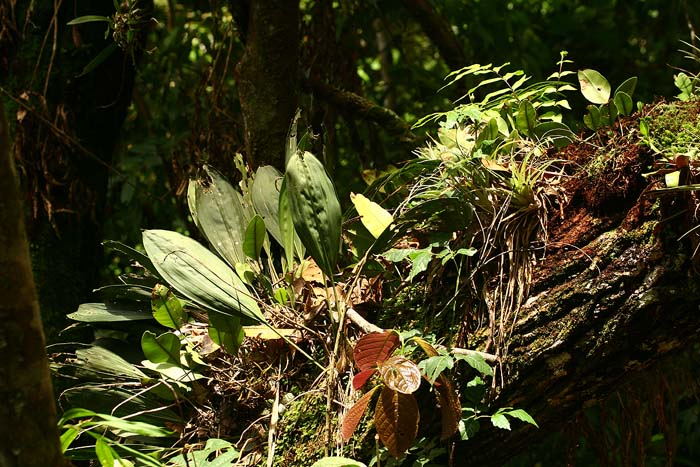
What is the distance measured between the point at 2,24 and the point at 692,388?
7.43 feet

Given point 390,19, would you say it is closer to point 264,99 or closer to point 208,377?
point 264,99

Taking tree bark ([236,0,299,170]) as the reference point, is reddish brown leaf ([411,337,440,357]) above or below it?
below

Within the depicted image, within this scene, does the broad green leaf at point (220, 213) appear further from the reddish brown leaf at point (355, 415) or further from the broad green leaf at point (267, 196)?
the reddish brown leaf at point (355, 415)

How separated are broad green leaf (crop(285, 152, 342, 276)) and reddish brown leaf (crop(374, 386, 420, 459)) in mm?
325

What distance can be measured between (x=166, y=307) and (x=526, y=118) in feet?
2.88

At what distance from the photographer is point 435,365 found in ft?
4.57

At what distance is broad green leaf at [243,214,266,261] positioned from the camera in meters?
1.67

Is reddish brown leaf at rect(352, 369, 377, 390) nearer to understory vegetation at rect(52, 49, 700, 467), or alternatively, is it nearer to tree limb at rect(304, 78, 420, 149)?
understory vegetation at rect(52, 49, 700, 467)

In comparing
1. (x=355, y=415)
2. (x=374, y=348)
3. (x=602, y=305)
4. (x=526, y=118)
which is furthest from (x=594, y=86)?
(x=355, y=415)

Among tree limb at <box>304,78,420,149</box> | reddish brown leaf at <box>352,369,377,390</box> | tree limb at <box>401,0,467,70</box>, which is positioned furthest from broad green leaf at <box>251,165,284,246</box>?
tree limb at <box>401,0,467,70</box>

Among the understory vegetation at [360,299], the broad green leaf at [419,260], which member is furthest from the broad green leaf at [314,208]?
the broad green leaf at [419,260]

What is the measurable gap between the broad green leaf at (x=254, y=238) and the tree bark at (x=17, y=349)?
71cm

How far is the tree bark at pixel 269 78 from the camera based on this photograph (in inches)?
84.4

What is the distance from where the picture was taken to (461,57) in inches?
119
